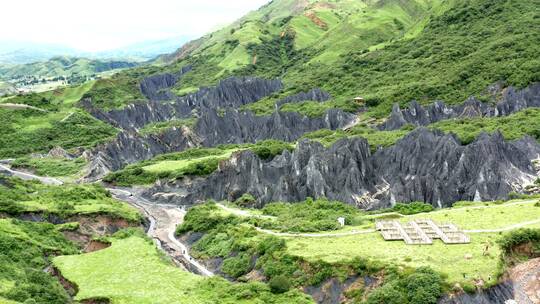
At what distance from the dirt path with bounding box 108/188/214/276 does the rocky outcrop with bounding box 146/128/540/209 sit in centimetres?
340

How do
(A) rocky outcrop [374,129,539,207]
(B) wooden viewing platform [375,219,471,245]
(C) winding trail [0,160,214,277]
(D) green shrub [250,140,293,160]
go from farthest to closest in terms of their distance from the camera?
(D) green shrub [250,140,293,160] < (A) rocky outcrop [374,129,539,207] < (C) winding trail [0,160,214,277] < (B) wooden viewing platform [375,219,471,245]

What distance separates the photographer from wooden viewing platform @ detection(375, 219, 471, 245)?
166 feet

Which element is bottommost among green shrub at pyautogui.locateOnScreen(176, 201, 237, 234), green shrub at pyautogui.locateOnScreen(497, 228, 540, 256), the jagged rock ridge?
the jagged rock ridge

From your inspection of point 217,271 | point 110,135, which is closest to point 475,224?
point 217,271

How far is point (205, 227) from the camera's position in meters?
70.8

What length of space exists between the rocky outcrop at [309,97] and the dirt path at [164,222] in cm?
7620

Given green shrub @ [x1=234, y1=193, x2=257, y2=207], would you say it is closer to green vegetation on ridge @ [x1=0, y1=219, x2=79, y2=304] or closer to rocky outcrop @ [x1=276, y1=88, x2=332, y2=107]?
green vegetation on ridge @ [x1=0, y1=219, x2=79, y2=304]

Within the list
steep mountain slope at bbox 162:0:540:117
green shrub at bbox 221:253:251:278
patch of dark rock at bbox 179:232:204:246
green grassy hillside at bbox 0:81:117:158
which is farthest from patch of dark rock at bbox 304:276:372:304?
green grassy hillside at bbox 0:81:117:158

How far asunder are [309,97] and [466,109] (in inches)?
2078

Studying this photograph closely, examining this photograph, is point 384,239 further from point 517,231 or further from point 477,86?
point 477,86

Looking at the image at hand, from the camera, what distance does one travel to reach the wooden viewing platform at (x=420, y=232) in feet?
166

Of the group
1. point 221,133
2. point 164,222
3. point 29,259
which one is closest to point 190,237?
point 164,222

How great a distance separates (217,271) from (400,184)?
28521mm

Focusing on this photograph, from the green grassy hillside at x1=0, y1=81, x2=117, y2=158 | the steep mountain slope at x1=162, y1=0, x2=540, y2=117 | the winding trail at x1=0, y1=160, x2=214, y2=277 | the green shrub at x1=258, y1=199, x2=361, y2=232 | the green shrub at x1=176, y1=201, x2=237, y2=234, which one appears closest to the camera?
the green shrub at x1=258, y1=199, x2=361, y2=232
